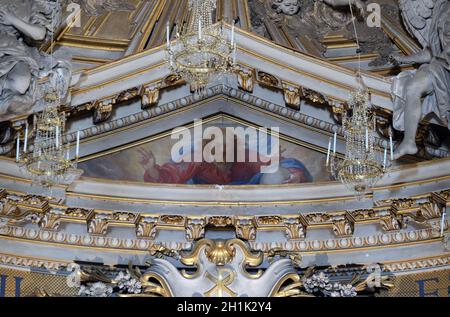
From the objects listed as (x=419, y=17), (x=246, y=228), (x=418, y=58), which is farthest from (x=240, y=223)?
(x=419, y=17)

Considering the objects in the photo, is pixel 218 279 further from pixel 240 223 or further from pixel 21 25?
pixel 21 25

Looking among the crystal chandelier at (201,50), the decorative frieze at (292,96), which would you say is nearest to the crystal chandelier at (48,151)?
the crystal chandelier at (201,50)

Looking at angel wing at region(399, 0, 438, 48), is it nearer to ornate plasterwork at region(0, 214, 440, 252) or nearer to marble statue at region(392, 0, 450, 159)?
marble statue at region(392, 0, 450, 159)

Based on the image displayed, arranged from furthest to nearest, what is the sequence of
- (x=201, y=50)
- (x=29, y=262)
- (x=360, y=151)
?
(x=29, y=262), (x=360, y=151), (x=201, y=50)

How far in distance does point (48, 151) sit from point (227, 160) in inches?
75.3

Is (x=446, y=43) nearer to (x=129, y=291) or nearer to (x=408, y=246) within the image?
(x=408, y=246)

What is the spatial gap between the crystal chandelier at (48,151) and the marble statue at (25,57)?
21 cm

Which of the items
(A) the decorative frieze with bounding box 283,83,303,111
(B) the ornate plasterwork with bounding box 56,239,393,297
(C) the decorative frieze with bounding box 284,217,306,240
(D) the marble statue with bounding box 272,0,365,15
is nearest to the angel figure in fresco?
(C) the decorative frieze with bounding box 284,217,306,240

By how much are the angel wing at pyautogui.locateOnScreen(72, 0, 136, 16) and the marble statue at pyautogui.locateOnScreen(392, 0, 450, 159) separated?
2905 mm

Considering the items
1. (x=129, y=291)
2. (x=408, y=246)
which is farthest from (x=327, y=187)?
(x=129, y=291)

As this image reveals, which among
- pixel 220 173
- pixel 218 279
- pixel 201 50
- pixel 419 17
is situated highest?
pixel 419 17

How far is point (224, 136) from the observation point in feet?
52.6

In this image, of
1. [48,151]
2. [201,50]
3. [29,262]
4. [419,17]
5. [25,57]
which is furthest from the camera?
[419,17]

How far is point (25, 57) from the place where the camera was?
604 inches
